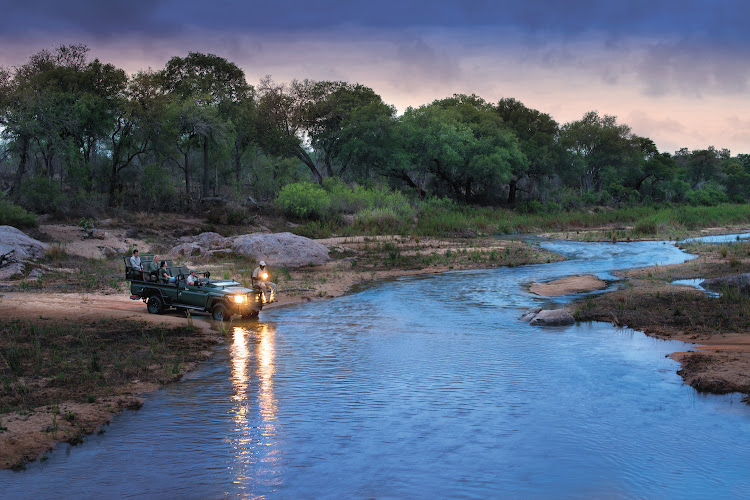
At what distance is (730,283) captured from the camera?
63.5 ft

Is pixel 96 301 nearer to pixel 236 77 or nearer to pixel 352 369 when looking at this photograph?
pixel 352 369

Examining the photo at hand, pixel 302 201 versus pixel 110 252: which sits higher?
pixel 302 201

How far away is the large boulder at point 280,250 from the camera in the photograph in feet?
93.4

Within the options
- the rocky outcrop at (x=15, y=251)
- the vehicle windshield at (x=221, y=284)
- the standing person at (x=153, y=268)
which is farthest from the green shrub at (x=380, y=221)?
the vehicle windshield at (x=221, y=284)

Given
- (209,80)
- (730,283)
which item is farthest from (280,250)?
(209,80)

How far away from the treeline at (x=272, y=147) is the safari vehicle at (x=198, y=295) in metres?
18.6

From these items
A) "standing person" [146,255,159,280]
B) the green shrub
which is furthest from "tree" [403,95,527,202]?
"standing person" [146,255,159,280]

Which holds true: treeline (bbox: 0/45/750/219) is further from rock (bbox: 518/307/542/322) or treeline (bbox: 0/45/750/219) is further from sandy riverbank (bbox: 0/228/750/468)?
rock (bbox: 518/307/542/322)

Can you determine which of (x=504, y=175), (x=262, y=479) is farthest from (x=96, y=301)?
(x=504, y=175)

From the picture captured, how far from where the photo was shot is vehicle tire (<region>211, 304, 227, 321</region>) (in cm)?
1652

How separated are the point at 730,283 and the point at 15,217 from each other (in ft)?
98.7

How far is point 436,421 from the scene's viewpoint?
31.5ft

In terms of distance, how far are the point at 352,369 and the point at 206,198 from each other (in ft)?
103

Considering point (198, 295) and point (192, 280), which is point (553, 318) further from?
point (192, 280)
